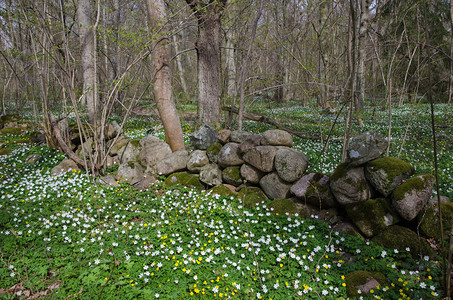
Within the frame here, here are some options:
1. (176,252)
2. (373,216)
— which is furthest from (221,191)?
(373,216)

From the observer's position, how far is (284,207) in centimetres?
406

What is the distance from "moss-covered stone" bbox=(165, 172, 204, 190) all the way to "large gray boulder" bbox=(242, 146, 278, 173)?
129 centimetres

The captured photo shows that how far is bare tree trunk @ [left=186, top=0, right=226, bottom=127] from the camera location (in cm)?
692

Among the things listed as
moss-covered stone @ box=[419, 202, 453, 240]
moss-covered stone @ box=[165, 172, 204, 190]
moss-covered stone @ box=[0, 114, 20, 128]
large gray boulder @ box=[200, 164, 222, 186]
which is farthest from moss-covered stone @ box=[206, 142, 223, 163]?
moss-covered stone @ box=[0, 114, 20, 128]

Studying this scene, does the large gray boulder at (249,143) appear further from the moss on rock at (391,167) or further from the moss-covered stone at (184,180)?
the moss on rock at (391,167)

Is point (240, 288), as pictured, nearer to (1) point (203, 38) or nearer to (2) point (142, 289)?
(2) point (142, 289)

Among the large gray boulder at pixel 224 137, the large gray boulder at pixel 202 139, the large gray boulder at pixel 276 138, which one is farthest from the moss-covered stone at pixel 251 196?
the large gray boulder at pixel 202 139

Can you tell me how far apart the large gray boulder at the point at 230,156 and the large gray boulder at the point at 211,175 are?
0.21 meters

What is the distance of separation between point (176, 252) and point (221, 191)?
5.52 feet

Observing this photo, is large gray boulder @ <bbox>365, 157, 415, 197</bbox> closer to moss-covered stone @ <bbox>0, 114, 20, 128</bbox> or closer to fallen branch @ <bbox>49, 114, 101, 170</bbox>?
fallen branch @ <bbox>49, 114, 101, 170</bbox>

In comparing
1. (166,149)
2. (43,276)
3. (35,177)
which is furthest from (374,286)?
(35,177)

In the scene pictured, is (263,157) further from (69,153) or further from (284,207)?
(69,153)

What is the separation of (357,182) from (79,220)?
4.24m

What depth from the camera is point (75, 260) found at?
311 cm
